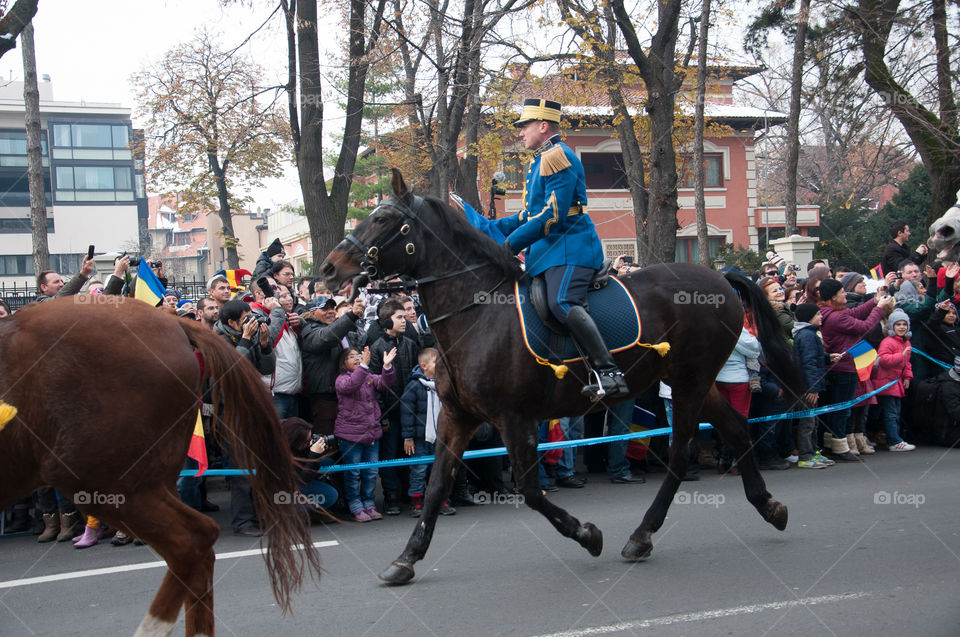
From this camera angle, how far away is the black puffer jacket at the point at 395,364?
26.2 feet

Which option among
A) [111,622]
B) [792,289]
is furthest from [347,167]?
[111,622]

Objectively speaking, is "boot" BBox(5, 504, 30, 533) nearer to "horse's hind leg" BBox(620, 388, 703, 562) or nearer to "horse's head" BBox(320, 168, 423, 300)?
"horse's head" BBox(320, 168, 423, 300)

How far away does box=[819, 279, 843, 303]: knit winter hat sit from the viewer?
9.72 meters

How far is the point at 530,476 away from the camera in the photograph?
532 cm

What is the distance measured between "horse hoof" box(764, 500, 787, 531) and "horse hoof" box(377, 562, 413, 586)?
8.75 ft

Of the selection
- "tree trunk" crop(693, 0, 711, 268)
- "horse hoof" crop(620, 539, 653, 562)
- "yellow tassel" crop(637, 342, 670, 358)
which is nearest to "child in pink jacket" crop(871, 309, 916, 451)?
"yellow tassel" crop(637, 342, 670, 358)

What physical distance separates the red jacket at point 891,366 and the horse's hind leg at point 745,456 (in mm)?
4470

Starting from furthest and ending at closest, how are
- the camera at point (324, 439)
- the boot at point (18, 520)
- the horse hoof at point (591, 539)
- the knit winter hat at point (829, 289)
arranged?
the knit winter hat at point (829, 289), the boot at point (18, 520), the camera at point (324, 439), the horse hoof at point (591, 539)

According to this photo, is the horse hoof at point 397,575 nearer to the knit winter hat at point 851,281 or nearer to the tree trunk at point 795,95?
the knit winter hat at point 851,281

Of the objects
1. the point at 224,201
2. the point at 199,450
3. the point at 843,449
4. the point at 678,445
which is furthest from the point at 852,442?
the point at 224,201

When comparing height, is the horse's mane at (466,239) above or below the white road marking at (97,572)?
above

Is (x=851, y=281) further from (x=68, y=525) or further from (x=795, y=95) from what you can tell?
(x=68, y=525)

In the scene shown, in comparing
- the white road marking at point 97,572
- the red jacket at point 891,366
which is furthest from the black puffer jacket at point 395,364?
the red jacket at point 891,366

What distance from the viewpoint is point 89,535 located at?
6906 mm
